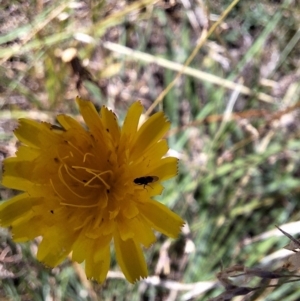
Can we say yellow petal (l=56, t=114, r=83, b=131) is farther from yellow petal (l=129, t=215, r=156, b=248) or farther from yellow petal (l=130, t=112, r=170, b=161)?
yellow petal (l=129, t=215, r=156, b=248)

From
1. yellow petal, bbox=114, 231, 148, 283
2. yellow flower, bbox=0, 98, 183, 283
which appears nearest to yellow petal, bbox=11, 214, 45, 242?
yellow flower, bbox=0, 98, 183, 283

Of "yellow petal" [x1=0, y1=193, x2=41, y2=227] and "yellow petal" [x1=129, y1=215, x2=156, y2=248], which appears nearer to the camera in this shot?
"yellow petal" [x1=129, y1=215, x2=156, y2=248]

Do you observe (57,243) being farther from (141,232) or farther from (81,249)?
(141,232)

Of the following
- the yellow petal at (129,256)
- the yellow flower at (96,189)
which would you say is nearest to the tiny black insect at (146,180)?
the yellow flower at (96,189)

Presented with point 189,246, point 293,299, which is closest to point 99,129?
point 189,246

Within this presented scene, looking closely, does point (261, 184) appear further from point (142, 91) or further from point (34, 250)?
point (34, 250)

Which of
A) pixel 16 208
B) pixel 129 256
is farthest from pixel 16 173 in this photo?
pixel 129 256

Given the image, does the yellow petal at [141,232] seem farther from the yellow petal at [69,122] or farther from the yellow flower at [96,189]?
the yellow petal at [69,122]
